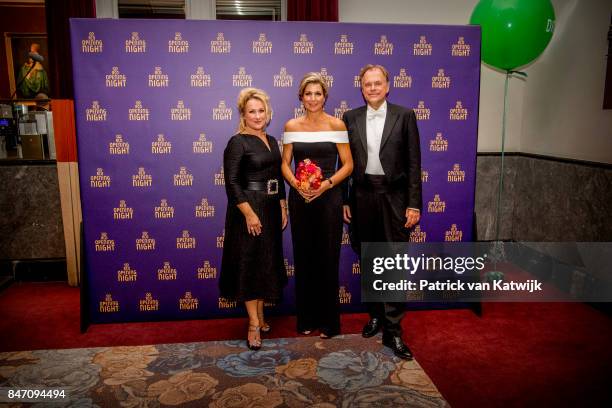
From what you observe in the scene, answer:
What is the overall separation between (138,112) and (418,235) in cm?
233

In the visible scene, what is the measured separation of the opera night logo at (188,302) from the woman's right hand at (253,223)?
1.01 metres

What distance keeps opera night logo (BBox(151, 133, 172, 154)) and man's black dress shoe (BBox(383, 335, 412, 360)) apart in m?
2.08

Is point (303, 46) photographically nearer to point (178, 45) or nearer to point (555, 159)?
point (178, 45)

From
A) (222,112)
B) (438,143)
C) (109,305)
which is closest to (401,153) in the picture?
(438,143)

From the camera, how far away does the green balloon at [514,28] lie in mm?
3680

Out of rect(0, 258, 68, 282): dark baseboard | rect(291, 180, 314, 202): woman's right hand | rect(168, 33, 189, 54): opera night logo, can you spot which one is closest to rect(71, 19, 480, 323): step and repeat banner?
rect(168, 33, 189, 54): opera night logo

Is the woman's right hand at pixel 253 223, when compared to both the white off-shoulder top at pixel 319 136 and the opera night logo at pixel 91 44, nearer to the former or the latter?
the white off-shoulder top at pixel 319 136

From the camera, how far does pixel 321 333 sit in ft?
10.6

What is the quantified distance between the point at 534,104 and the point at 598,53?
0.96m

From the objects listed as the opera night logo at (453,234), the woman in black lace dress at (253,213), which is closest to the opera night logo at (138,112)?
the woman in black lace dress at (253,213)

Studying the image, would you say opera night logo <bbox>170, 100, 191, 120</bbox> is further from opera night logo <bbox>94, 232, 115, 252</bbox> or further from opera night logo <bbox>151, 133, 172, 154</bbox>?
opera night logo <bbox>94, 232, 115, 252</bbox>

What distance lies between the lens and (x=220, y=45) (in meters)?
3.32

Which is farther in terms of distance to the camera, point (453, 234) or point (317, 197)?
point (453, 234)

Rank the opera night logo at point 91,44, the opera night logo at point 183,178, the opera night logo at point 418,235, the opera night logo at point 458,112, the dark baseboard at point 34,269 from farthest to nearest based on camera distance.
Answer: the dark baseboard at point 34,269 < the opera night logo at point 418,235 < the opera night logo at point 458,112 < the opera night logo at point 183,178 < the opera night logo at point 91,44
